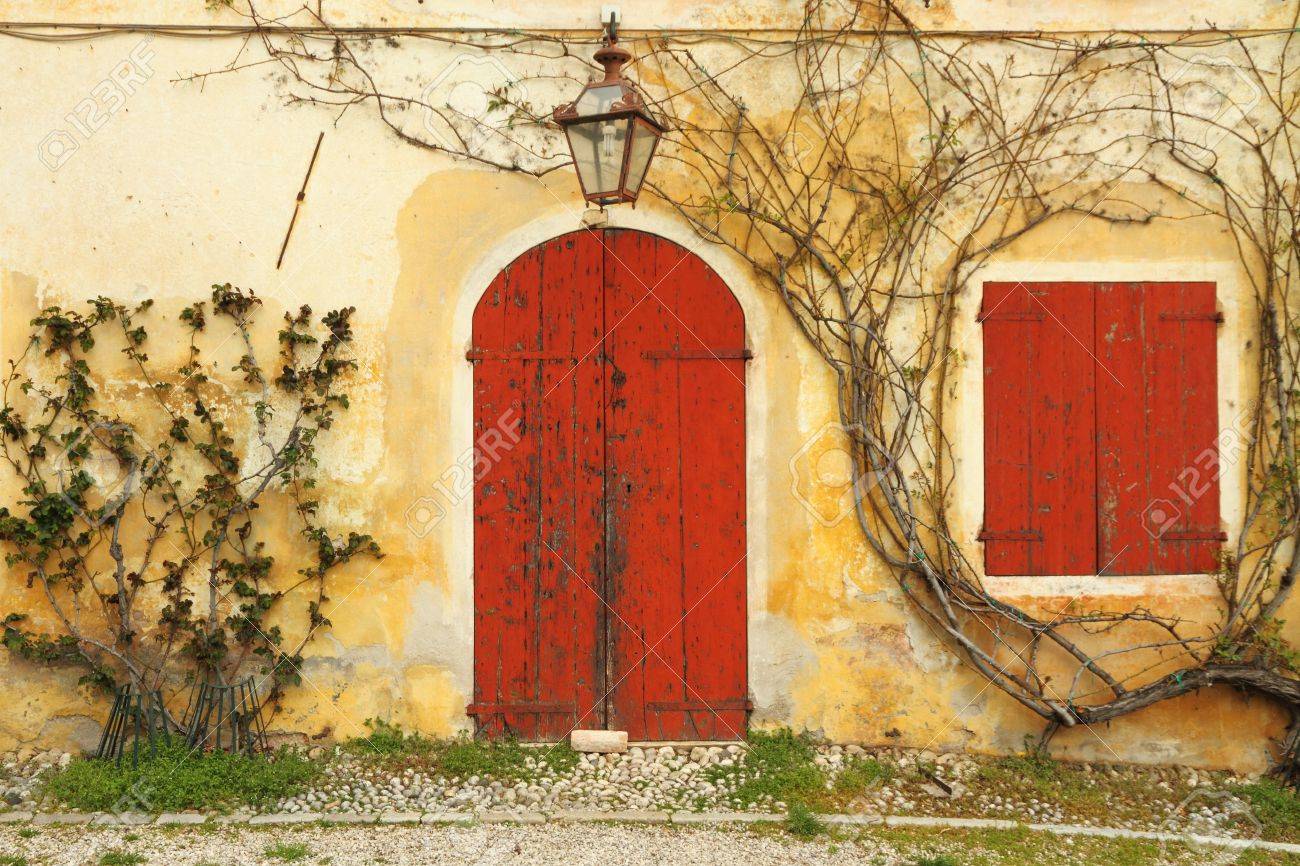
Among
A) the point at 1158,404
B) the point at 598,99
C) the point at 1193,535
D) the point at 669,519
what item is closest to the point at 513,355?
the point at 669,519

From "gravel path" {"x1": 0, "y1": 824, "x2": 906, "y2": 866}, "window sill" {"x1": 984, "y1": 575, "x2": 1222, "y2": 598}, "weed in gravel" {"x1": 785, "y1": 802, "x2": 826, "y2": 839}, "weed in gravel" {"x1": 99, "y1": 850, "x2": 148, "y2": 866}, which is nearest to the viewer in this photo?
"weed in gravel" {"x1": 99, "y1": 850, "x2": 148, "y2": 866}

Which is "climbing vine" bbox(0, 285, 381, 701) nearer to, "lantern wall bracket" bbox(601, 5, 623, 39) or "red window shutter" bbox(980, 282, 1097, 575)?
"lantern wall bracket" bbox(601, 5, 623, 39)

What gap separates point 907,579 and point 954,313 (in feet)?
4.67

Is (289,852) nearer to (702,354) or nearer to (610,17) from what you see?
(702,354)

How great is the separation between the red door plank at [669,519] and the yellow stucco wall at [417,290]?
16 cm

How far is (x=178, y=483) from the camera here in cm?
524

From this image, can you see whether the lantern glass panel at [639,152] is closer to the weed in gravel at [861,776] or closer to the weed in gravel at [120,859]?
the weed in gravel at [861,776]

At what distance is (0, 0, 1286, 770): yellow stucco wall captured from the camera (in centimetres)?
521

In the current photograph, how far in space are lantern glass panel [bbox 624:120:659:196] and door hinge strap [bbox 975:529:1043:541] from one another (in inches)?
99.9

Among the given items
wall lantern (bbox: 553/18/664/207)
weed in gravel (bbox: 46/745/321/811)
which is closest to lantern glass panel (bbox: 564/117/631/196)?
wall lantern (bbox: 553/18/664/207)

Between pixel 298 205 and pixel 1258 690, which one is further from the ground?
pixel 298 205

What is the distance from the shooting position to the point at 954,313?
531 centimetres

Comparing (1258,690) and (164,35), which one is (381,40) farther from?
(1258,690)

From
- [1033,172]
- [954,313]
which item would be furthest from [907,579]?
[1033,172]
